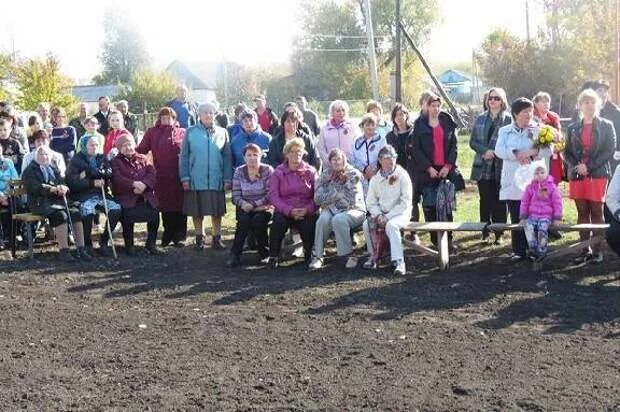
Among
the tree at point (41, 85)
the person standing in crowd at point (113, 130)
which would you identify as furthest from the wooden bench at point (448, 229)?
the tree at point (41, 85)

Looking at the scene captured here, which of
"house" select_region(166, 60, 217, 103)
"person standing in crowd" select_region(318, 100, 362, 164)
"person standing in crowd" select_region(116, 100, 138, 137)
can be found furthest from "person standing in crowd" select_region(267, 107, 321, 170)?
"house" select_region(166, 60, 217, 103)

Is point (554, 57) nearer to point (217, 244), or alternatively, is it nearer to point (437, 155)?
point (437, 155)

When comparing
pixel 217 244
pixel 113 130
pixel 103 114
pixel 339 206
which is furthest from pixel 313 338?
pixel 103 114

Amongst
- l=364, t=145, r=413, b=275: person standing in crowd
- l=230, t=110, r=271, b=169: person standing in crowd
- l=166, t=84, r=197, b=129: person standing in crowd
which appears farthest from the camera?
l=166, t=84, r=197, b=129: person standing in crowd

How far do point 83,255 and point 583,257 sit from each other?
573cm

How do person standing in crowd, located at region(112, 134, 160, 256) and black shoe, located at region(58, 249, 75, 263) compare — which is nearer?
black shoe, located at region(58, 249, 75, 263)

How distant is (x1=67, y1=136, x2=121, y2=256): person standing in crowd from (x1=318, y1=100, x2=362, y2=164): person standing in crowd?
2.71 m

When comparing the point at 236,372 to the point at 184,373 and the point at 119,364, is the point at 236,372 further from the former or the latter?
the point at 119,364

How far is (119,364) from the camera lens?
5.61 meters

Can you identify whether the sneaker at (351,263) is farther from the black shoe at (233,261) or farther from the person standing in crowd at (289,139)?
the person standing in crowd at (289,139)

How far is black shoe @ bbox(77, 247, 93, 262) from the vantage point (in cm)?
962

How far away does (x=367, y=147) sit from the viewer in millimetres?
9695

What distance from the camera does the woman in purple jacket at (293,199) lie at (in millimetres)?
9109

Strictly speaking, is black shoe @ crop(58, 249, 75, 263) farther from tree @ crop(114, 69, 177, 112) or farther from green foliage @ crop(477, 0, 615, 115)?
tree @ crop(114, 69, 177, 112)
